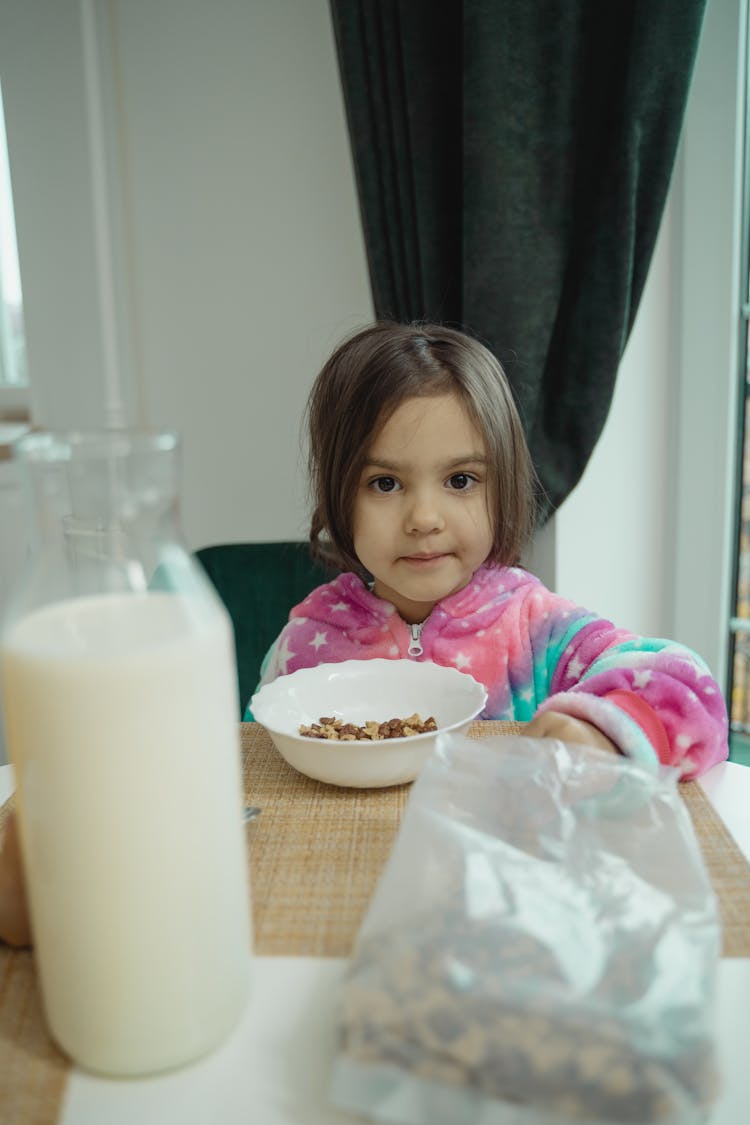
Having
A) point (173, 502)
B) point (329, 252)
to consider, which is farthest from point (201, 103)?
point (173, 502)

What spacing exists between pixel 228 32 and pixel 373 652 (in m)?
1.48

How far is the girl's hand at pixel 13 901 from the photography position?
0.61 meters

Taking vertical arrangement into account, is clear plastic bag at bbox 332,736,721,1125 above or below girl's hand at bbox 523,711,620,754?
above

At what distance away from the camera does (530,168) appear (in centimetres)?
168

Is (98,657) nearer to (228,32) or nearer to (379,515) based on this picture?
(379,515)

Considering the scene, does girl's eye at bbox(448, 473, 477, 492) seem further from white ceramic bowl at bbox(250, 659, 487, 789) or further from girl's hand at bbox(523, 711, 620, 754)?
girl's hand at bbox(523, 711, 620, 754)

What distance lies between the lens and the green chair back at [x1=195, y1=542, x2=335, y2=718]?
68.6 inches

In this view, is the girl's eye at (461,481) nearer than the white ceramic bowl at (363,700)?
No

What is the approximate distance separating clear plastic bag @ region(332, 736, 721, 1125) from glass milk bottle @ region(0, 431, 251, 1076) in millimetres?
95

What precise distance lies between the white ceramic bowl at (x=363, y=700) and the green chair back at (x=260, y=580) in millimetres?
710

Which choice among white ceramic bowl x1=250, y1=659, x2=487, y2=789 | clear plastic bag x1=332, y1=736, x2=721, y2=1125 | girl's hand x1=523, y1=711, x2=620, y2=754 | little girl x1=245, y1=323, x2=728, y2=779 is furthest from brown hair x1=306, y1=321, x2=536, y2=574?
clear plastic bag x1=332, y1=736, x2=721, y2=1125

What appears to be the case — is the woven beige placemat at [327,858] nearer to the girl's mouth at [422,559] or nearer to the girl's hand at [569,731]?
the girl's hand at [569,731]

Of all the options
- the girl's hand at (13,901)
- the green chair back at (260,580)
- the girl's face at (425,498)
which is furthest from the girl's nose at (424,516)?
the girl's hand at (13,901)

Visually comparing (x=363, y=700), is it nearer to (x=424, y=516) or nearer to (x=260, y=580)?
(x=424, y=516)
